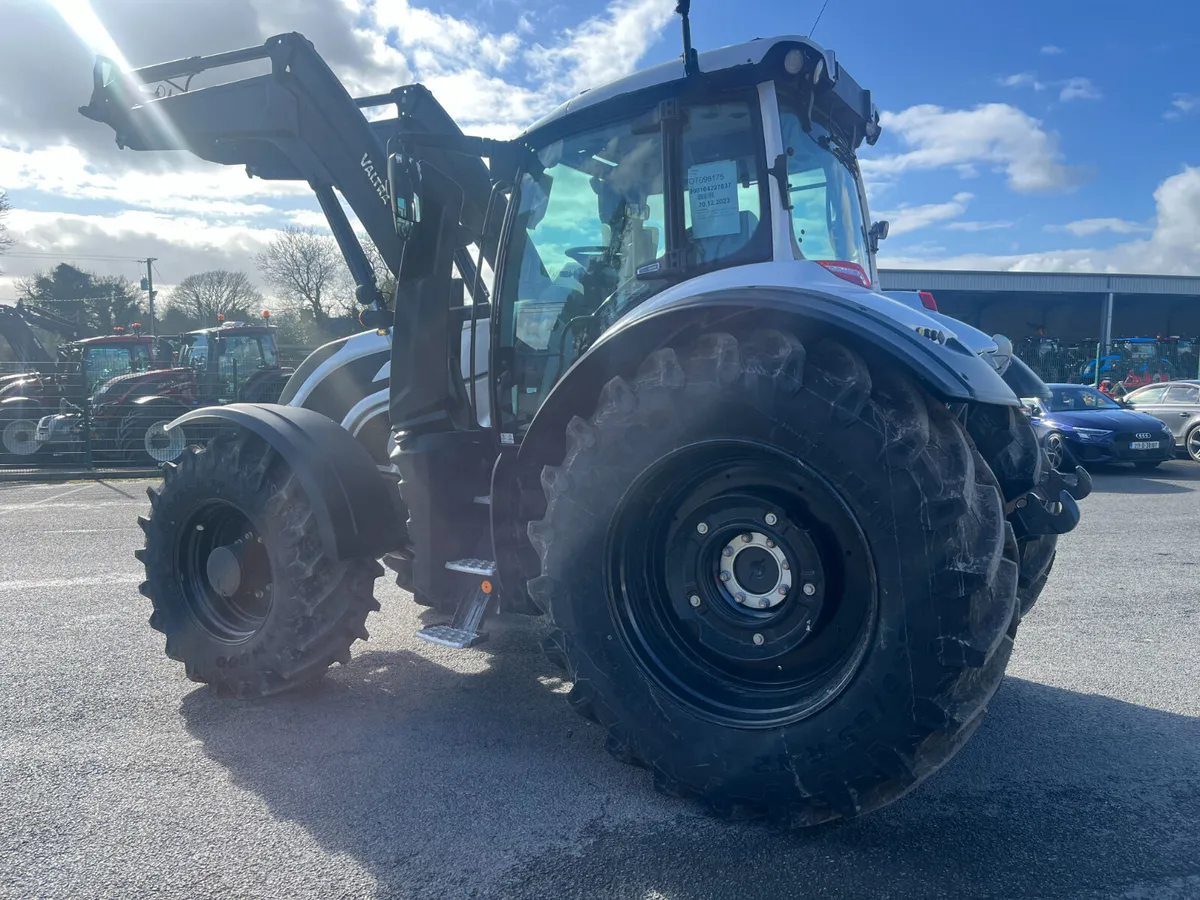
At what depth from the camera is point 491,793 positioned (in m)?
2.97

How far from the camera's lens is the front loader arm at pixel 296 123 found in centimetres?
474

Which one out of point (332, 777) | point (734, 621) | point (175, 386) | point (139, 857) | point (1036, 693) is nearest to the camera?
point (139, 857)

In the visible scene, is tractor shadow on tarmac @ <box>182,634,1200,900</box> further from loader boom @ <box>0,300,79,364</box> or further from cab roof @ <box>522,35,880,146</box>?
loader boom @ <box>0,300,79,364</box>

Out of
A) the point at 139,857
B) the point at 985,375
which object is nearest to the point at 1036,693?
the point at 985,375

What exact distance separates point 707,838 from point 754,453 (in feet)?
4.01

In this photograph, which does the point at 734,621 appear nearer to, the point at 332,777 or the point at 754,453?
the point at 754,453

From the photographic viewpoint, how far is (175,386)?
15.3 metres

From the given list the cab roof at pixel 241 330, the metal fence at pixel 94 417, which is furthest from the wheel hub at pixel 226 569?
the cab roof at pixel 241 330

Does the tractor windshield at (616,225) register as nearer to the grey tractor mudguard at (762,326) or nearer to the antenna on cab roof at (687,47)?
the antenna on cab roof at (687,47)

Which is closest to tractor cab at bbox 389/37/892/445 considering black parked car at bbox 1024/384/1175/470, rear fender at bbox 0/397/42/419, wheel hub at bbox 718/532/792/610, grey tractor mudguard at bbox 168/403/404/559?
grey tractor mudguard at bbox 168/403/404/559

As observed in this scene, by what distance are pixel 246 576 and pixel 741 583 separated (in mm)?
2443

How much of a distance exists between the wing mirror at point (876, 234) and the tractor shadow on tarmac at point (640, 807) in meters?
2.23

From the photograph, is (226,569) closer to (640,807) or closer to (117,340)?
(640,807)

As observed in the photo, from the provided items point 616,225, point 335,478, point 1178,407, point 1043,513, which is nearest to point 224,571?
point 335,478
